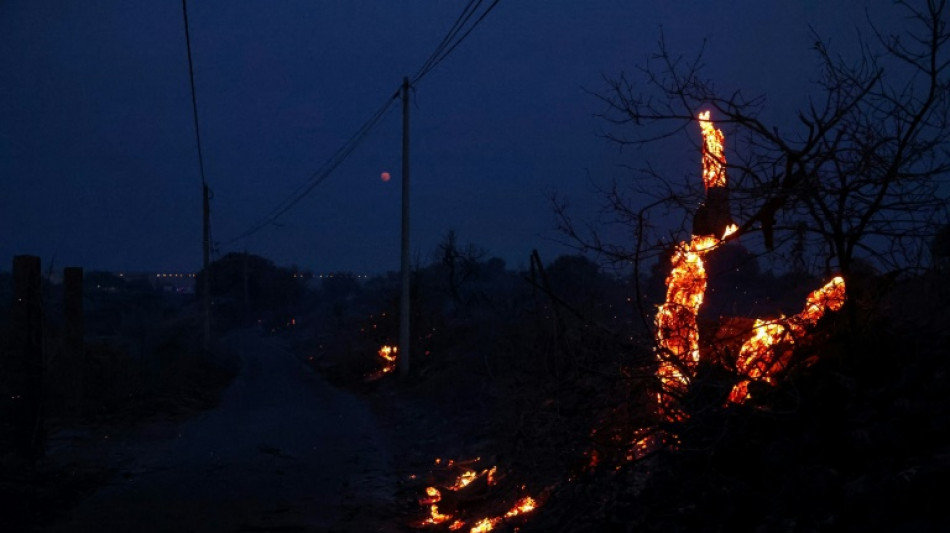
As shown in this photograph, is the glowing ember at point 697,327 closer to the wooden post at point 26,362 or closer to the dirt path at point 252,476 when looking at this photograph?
the dirt path at point 252,476

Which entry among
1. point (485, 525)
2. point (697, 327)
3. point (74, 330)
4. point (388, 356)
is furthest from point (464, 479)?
point (388, 356)

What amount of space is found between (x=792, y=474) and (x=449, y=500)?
469 cm

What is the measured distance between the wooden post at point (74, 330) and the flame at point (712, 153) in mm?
13379

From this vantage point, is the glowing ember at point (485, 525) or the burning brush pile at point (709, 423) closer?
the burning brush pile at point (709, 423)

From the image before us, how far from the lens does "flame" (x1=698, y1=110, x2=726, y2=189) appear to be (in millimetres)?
6246

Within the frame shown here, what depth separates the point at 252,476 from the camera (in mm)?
10945

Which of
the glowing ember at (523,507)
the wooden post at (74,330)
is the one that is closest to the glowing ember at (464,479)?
the glowing ember at (523,507)

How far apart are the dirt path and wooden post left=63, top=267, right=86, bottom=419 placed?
2041mm

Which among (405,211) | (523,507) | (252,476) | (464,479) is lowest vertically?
(252,476)

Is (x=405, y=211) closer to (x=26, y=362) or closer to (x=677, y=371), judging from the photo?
(x=26, y=362)

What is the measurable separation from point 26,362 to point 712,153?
1003 centimetres

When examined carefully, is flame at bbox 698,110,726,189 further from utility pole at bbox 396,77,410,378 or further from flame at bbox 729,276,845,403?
utility pole at bbox 396,77,410,378

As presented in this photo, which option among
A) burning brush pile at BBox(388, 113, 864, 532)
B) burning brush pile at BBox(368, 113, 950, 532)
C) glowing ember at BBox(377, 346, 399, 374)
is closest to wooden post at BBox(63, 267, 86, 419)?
glowing ember at BBox(377, 346, 399, 374)

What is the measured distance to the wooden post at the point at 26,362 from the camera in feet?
37.8
